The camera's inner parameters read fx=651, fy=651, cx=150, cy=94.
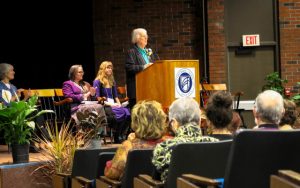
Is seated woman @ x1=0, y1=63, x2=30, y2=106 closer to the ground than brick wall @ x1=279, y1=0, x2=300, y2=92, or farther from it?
closer to the ground

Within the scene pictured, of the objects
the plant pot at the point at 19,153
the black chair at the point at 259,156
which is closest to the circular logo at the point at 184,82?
the plant pot at the point at 19,153

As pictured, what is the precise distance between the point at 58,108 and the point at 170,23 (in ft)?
7.55

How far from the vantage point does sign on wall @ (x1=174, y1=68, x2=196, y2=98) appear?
6449 mm

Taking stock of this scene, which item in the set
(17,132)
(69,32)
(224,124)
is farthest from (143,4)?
(224,124)

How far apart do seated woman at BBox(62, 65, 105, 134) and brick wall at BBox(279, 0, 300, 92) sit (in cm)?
378

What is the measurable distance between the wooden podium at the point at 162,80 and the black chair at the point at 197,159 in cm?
281

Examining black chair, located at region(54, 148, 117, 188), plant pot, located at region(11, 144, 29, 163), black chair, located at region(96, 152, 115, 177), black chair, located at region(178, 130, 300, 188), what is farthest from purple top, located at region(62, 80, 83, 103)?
black chair, located at region(178, 130, 300, 188)

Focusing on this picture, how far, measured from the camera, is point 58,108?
10102 millimetres

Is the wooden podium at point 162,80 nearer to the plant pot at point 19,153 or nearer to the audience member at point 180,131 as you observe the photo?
the plant pot at point 19,153

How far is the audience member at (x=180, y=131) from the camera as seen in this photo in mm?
3771

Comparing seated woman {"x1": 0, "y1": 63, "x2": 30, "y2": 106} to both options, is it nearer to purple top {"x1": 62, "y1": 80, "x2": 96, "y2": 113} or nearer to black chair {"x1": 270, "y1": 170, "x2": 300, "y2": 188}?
purple top {"x1": 62, "y1": 80, "x2": 96, "y2": 113}

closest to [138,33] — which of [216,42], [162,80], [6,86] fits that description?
[162,80]

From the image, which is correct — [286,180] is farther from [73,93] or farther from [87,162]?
[73,93]

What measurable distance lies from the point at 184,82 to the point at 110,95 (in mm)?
1998
